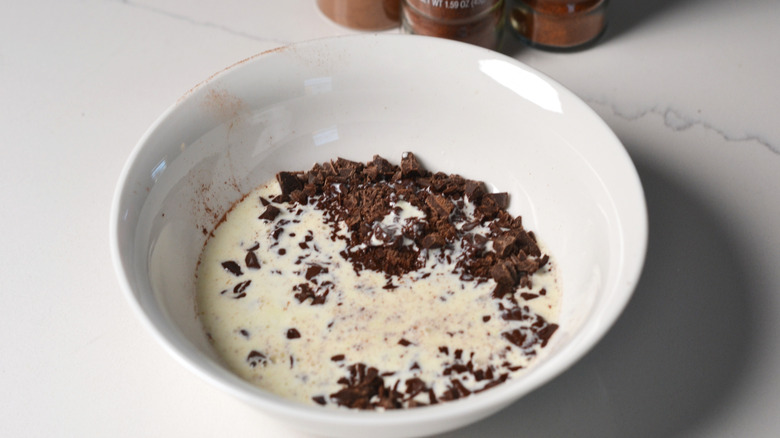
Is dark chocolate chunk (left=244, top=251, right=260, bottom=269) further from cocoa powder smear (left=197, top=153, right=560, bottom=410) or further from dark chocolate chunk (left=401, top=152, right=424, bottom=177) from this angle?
dark chocolate chunk (left=401, top=152, right=424, bottom=177)

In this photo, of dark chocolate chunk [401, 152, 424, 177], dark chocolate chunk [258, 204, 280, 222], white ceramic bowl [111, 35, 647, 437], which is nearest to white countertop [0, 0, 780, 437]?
white ceramic bowl [111, 35, 647, 437]

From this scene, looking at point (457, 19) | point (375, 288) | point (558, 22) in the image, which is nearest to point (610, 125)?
point (558, 22)

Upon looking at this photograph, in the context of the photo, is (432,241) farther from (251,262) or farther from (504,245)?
(251,262)

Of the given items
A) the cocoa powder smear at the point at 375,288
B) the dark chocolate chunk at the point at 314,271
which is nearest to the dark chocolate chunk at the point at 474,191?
the cocoa powder smear at the point at 375,288

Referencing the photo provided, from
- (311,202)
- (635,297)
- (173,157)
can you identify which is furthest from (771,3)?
(173,157)

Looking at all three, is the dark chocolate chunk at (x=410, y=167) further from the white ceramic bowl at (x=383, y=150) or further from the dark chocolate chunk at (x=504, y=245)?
the dark chocolate chunk at (x=504, y=245)
